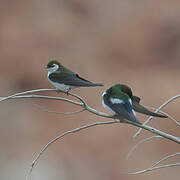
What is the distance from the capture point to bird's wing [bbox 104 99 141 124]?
2545 mm

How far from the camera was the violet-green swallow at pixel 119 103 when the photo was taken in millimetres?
2609

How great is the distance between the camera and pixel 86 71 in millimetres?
10305

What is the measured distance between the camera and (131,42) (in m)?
11.1

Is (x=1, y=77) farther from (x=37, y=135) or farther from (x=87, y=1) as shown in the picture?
(x=87, y=1)

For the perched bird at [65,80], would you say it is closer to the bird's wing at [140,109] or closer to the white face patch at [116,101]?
the white face patch at [116,101]

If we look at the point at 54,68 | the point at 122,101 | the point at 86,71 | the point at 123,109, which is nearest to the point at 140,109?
the point at 123,109

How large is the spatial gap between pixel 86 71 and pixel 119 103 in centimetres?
753

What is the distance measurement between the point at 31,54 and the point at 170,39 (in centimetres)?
251

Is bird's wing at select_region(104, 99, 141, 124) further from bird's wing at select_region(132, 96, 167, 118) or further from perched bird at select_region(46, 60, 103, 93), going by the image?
perched bird at select_region(46, 60, 103, 93)

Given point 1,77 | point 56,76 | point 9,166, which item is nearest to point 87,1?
point 1,77

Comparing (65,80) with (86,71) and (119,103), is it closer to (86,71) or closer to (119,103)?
(119,103)

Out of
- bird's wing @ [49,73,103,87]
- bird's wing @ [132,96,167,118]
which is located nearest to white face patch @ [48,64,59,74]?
bird's wing @ [49,73,103,87]

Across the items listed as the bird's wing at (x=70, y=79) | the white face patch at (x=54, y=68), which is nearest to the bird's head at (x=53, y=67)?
the white face patch at (x=54, y=68)

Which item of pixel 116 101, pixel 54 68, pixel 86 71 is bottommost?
pixel 86 71
